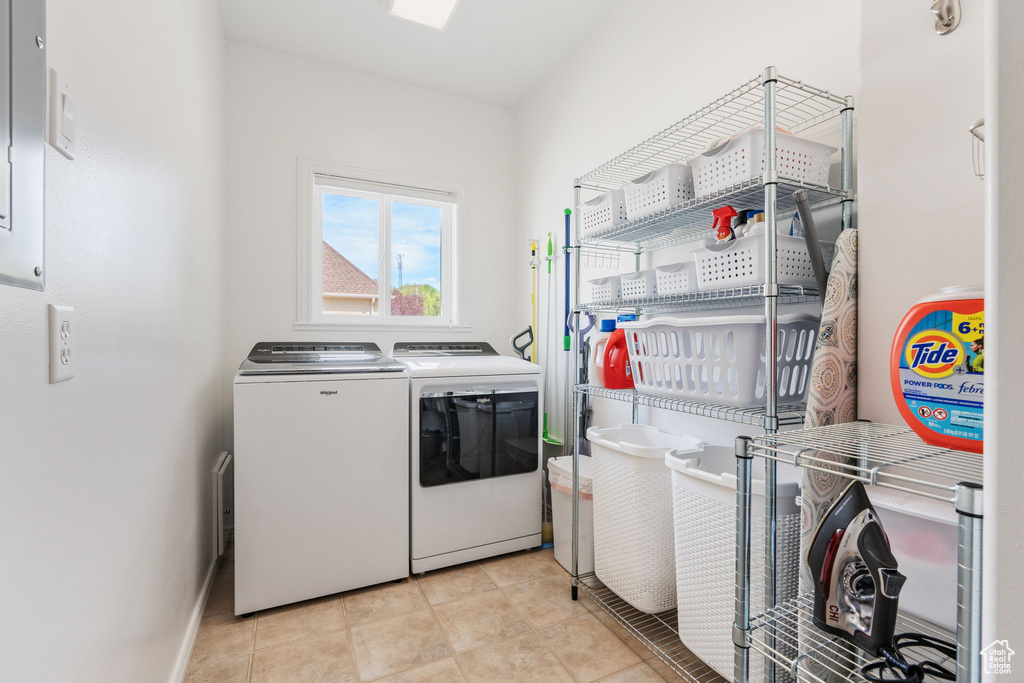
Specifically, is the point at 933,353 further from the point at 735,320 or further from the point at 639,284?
the point at 639,284

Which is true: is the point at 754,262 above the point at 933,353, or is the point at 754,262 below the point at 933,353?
above

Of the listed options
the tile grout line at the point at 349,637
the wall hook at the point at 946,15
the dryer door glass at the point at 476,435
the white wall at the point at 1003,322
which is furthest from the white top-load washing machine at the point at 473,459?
the white wall at the point at 1003,322

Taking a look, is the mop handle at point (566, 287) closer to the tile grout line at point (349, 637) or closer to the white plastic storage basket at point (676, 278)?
the white plastic storage basket at point (676, 278)

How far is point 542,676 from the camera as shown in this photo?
1.55 m

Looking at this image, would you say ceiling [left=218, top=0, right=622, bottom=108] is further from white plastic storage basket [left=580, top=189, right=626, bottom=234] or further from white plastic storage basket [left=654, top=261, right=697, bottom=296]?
white plastic storage basket [left=654, top=261, right=697, bottom=296]

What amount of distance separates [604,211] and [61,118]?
1608 mm

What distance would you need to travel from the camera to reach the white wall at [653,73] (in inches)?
59.9

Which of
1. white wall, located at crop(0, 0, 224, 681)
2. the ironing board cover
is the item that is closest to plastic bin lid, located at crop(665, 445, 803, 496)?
the ironing board cover

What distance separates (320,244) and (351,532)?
68.9 inches

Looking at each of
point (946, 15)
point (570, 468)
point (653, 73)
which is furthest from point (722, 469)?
point (653, 73)

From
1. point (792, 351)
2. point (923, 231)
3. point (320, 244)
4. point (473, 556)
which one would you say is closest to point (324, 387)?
point (473, 556)

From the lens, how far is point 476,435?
2.30m

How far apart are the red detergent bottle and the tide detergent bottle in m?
1.07

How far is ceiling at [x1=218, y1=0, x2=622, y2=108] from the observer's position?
2.40 metres
